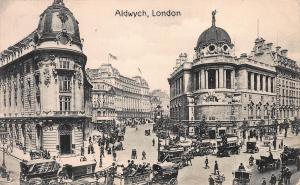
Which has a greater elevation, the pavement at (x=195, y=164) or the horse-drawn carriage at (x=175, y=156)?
the horse-drawn carriage at (x=175, y=156)

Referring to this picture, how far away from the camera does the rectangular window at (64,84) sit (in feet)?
72.3

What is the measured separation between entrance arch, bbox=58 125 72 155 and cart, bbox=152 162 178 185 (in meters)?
8.78

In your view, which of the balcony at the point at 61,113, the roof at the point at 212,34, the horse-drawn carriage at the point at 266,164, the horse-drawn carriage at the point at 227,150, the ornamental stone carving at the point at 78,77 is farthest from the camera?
the ornamental stone carving at the point at 78,77

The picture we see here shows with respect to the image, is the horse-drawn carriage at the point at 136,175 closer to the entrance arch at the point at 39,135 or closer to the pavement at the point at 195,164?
the pavement at the point at 195,164

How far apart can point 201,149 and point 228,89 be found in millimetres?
9101

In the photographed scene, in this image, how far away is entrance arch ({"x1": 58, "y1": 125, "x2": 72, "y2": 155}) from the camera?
72.3 ft

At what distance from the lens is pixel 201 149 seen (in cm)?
2320

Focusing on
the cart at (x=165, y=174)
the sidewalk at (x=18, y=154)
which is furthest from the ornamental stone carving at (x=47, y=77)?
the cart at (x=165, y=174)

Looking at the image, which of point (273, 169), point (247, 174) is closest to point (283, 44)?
point (247, 174)

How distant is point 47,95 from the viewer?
21.6 m

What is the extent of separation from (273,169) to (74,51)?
13477mm

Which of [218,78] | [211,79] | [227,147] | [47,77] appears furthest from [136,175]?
[211,79]

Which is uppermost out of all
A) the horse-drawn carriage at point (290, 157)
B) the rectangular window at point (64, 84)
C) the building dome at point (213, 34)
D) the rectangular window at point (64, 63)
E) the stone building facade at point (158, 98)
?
the building dome at point (213, 34)

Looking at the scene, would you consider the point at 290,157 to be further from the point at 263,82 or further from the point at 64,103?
the point at 263,82
